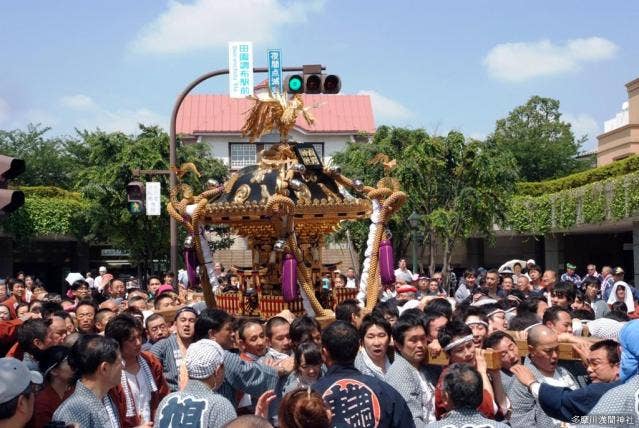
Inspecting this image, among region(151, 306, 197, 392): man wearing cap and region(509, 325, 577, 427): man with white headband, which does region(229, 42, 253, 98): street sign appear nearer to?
region(151, 306, 197, 392): man wearing cap

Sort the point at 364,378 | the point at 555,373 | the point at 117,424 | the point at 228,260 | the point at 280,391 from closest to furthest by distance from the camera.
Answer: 1. the point at 364,378
2. the point at 117,424
3. the point at 280,391
4. the point at 555,373
5. the point at 228,260

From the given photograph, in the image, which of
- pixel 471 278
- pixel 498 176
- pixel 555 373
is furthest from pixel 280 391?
pixel 498 176

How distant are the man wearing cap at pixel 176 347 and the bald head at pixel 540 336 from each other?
263 centimetres

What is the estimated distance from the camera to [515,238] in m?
39.3

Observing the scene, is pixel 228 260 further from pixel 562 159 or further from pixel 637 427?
pixel 637 427

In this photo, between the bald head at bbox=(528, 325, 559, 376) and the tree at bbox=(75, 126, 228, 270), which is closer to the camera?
the bald head at bbox=(528, 325, 559, 376)

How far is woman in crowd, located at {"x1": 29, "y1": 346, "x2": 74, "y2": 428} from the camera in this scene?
4734 mm

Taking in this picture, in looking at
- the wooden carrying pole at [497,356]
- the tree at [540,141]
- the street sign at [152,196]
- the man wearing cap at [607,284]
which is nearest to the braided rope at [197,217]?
the street sign at [152,196]

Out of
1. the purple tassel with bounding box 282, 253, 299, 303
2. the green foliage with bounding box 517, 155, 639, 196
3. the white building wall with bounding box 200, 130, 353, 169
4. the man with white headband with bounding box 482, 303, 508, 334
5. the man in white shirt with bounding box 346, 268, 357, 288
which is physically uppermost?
the white building wall with bounding box 200, 130, 353, 169

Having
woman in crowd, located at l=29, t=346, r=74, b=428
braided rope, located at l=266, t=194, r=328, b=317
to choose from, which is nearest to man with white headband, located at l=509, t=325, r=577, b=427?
woman in crowd, located at l=29, t=346, r=74, b=428

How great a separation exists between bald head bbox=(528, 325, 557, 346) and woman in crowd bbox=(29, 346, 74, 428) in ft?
9.45

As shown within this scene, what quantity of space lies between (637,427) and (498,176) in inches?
787

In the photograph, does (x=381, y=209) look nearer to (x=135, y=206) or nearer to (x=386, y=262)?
(x=386, y=262)

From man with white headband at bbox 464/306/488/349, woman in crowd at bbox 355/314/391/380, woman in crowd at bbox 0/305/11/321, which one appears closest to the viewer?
woman in crowd at bbox 355/314/391/380
